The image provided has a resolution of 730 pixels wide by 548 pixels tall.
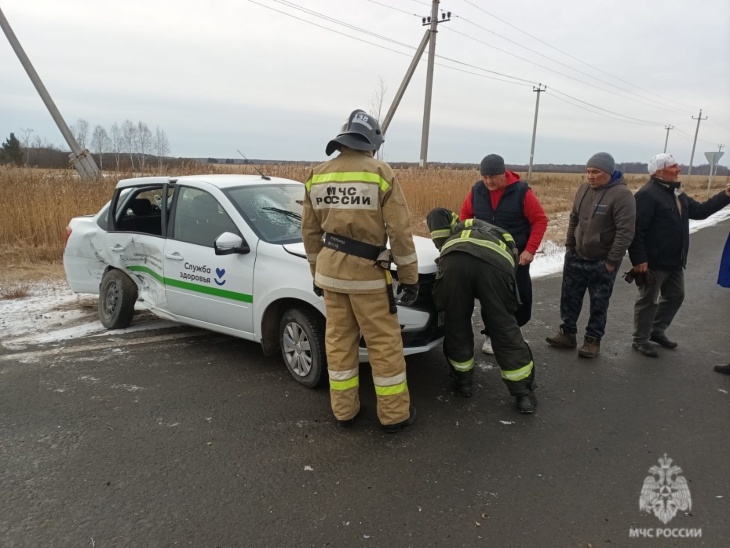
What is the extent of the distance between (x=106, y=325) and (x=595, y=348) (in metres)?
4.90

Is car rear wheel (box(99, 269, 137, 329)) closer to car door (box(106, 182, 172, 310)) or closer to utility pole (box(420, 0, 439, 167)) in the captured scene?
car door (box(106, 182, 172, 310))

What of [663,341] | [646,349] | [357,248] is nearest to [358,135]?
[357,248]

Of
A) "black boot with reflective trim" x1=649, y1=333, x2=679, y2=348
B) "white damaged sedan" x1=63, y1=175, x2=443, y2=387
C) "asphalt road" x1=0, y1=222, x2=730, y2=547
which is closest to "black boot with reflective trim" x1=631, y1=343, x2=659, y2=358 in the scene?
"asphalt road" x1=0, y1=222, x2=730, y2=547

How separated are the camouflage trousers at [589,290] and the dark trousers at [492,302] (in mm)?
1437

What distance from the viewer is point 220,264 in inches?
172

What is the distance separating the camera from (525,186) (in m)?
4.43

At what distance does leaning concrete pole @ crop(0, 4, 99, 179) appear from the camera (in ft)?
40.9

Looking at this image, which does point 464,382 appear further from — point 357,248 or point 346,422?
point 357,248

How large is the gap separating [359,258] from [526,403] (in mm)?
1654

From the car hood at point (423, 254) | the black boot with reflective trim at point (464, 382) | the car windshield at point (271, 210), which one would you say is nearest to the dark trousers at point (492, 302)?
the car hood at point (423, 254)

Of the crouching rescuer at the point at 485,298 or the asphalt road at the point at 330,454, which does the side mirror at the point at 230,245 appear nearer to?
the asphalt road at the point at 330,454

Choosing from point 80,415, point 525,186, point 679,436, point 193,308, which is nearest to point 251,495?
point 80,415

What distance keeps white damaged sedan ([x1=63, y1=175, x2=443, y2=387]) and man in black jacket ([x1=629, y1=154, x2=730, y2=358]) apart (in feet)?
6.69

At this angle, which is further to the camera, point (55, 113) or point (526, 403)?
point (55, 113)
